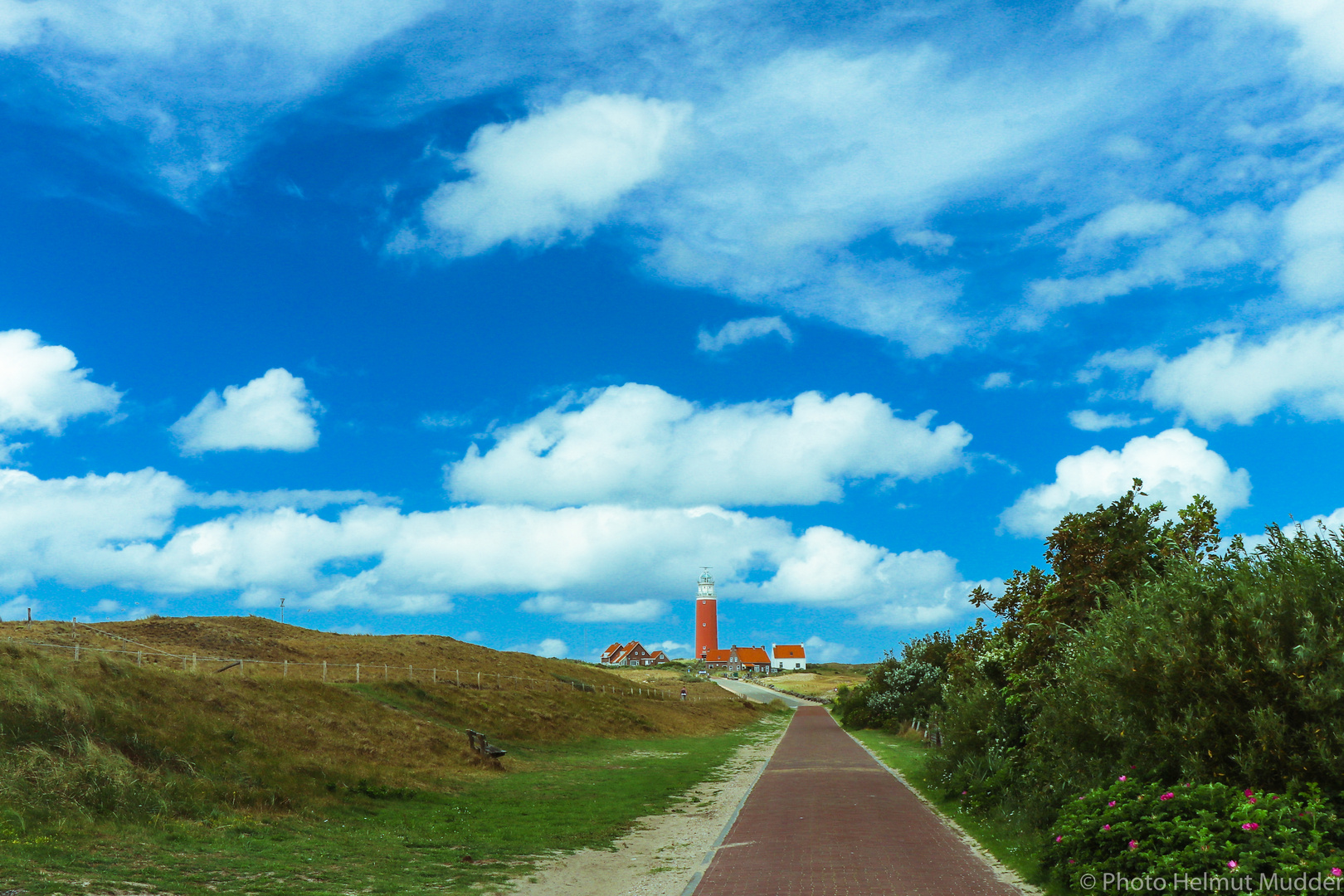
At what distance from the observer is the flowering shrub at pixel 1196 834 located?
8297 mm

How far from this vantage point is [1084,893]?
10.5 m

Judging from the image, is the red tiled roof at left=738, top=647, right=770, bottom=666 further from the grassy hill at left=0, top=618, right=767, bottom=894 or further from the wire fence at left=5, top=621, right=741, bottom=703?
the grassy hill at left=0, top=618, right=767, bottom=894

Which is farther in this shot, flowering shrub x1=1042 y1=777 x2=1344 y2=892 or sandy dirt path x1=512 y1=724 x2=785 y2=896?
sandy dirt path x1=512 y1=724 x2=785 y2=896

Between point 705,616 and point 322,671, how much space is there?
11256 cm

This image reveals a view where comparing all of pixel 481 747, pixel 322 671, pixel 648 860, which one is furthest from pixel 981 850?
pixel 322 671

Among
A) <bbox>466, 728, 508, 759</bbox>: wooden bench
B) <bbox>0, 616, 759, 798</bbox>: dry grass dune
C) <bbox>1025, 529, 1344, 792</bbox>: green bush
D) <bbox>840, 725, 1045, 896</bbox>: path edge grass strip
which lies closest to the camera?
<bbox>1025, 529, 1344, 792</bbox>: green bush

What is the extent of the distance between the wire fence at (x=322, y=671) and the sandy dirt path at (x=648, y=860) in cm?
1527

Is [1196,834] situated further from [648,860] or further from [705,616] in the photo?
[705,616]

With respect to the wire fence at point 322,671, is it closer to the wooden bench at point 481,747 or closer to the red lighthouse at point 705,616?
the wooden bench at point 481,747

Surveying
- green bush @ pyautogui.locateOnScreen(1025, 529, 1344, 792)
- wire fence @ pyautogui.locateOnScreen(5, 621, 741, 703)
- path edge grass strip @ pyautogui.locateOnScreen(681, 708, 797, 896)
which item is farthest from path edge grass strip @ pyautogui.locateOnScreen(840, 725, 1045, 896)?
wire fence @ pyautogui.locateOnScreen(5, 621, 741, 703)

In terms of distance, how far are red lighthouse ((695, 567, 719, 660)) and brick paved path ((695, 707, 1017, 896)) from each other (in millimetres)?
124483

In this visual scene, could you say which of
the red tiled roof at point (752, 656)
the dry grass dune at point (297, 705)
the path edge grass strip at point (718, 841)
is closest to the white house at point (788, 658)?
the red tiled roof at point (752, 656)

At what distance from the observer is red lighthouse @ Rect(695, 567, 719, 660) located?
149625 millimetres

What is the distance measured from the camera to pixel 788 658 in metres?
180
